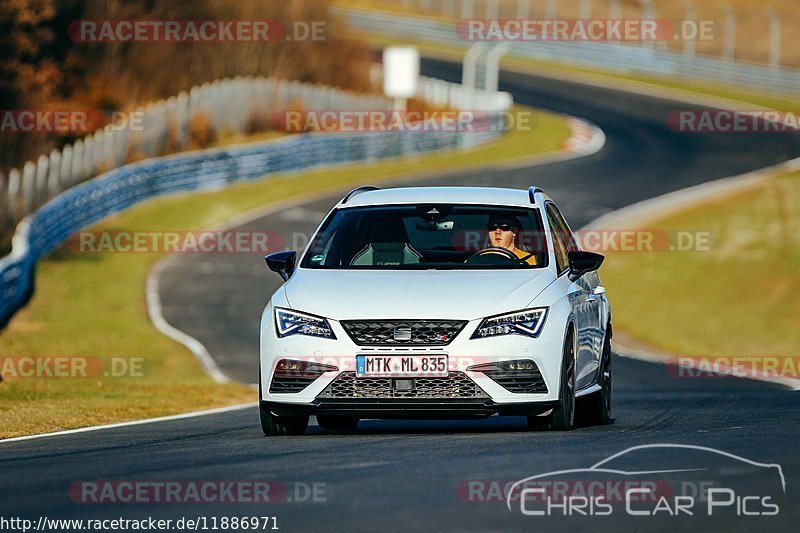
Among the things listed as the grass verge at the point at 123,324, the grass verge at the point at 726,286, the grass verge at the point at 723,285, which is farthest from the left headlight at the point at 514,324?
the grass verge at the point at 723,285

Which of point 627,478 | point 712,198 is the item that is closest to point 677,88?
point 712,198

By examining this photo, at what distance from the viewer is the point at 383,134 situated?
1759 inches

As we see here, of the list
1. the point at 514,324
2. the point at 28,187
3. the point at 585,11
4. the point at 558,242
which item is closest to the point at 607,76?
the point at 585,11

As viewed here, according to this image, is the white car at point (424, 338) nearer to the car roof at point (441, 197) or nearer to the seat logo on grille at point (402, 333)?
the seat logo on grille at point (402, 333)

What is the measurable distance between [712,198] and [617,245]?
5464 millimetres

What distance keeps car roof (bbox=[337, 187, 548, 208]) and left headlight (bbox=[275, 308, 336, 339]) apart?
144 centimetres

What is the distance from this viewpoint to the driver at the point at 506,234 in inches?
433

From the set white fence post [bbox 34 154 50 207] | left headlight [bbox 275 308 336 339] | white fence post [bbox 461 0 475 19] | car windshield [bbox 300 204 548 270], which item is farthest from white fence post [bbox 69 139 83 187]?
white fence post [bbox 461 0 475 19]

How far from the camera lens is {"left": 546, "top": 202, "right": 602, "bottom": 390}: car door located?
10.7 m

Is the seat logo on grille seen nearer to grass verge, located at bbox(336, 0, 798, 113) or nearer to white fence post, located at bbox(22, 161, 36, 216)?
white fence post, located at bbox(22, 161, 36, 216)

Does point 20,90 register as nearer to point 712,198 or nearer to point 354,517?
point 712,198

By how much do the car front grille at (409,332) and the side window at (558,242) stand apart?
127 centimetres

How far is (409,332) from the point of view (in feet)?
32.2

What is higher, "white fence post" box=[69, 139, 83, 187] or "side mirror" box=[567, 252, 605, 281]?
"side mirror" box=[567, 252, 605, 281]
